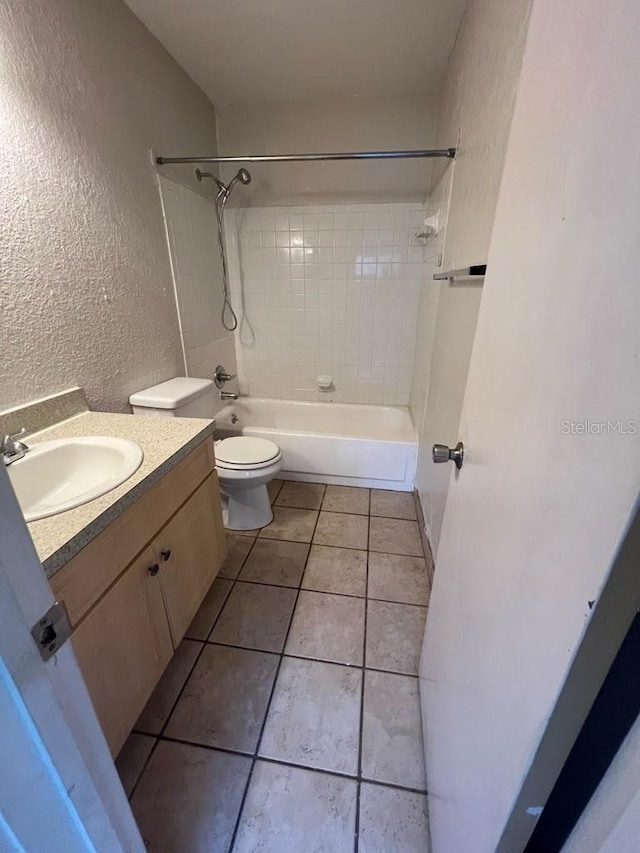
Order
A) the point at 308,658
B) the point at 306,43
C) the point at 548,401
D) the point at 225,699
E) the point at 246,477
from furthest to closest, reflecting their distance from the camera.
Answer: the point at 246,477 < the point at 306,43 < the point at 308,658 < the point at 225,699 < the point at 548,401

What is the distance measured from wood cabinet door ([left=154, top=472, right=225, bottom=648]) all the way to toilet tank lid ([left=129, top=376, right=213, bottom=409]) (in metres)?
0.47

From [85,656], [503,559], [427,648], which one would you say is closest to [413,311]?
[427,648]

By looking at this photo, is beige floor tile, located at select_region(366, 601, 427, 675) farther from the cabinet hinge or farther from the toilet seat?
the cabinet hinge

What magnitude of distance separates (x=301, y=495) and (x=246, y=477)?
23.4 inches

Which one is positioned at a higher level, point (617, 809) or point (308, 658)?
point (617, 809)

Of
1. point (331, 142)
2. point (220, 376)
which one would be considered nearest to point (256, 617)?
point (220, 376)

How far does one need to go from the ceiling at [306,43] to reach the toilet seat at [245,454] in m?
1.94

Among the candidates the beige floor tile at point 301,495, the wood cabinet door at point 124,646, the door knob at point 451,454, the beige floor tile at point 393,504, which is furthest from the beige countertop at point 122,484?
the beige floor tile at point 393,504

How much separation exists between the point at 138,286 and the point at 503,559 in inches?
70.8

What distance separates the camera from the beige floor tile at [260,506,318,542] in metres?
1.92

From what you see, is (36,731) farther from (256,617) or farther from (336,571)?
(336,571)

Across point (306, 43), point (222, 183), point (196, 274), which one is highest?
point (306, 43)

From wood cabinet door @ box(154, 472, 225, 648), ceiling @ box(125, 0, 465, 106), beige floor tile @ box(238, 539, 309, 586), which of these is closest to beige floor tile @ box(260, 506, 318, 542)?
beige floor tile @ box(238, 539, 309, 586)

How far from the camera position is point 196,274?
2.16 metres
